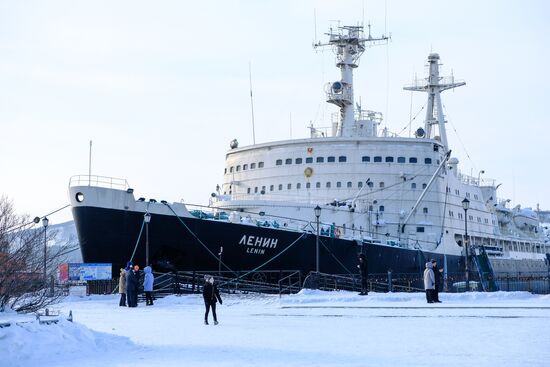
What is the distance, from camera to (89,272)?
96.5 ft

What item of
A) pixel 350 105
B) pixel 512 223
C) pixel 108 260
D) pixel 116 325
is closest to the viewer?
pixel 116 325

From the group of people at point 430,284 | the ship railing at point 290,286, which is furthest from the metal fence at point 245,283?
the group of people at point 430,284

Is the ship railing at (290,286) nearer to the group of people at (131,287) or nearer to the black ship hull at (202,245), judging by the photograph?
the black ship hull at (202,245)

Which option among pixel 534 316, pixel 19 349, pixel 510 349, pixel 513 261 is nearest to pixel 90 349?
pixel 19 349

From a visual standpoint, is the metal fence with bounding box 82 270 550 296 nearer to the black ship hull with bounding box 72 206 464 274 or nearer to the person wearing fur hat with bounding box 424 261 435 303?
the black ship hull with bounding box 72 206 464 274

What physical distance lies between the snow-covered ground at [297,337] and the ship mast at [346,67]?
985 inches

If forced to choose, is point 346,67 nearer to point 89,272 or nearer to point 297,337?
point 89,272

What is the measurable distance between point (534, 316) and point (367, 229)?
22.3m

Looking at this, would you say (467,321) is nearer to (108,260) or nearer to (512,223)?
(108,260)

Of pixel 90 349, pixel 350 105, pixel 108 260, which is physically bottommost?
pixel 90 349

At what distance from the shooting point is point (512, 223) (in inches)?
2351

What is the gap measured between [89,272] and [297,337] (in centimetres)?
1650

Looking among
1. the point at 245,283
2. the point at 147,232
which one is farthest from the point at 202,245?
the point at 147,232

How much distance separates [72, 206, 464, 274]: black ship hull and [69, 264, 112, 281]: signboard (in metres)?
0.74
